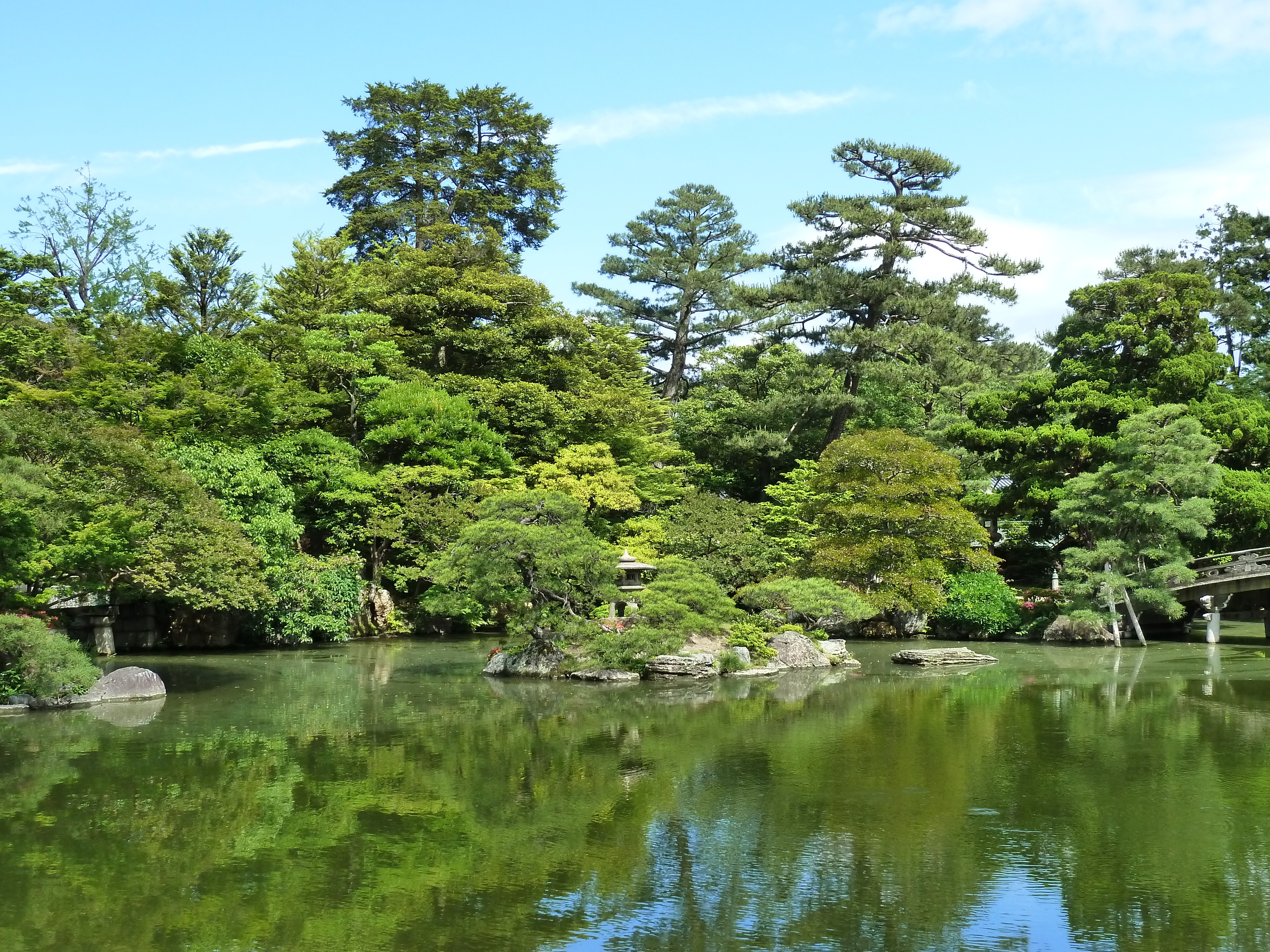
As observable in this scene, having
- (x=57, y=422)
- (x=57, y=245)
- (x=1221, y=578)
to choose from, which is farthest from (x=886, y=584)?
(x=57, y=245)

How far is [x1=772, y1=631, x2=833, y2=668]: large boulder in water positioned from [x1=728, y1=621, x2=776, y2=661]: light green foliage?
1.43ft

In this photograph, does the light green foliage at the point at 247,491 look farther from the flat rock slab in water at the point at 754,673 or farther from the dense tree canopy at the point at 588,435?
the flat rock slab in water at the point at 754,673

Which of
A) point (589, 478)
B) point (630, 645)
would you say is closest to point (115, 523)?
point (630, 645)

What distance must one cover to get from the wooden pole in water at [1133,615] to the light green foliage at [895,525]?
9.66 ft

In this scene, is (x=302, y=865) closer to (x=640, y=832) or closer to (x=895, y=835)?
(x=640, y=832)

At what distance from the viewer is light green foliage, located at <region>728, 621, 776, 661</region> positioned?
20.1 m

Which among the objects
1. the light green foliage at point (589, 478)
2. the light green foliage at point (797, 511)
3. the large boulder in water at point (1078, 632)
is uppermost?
the light green foliage at point (589, 478)

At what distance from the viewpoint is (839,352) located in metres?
31.3

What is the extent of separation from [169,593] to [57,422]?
304 cm

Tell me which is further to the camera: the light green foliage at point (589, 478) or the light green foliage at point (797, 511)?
the light green foliage at point (589, 478)

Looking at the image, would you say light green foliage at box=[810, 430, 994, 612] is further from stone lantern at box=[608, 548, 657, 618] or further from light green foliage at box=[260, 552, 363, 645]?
light green foliage at box=[260, 552, 363, 645]

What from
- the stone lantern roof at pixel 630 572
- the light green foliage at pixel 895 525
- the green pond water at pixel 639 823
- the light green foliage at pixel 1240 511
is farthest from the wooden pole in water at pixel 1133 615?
the stone lantern roof at pixel 630 572

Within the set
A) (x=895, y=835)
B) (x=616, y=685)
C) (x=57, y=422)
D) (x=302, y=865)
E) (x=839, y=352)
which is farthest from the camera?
(x=839, y=352)

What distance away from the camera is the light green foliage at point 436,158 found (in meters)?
37.0
